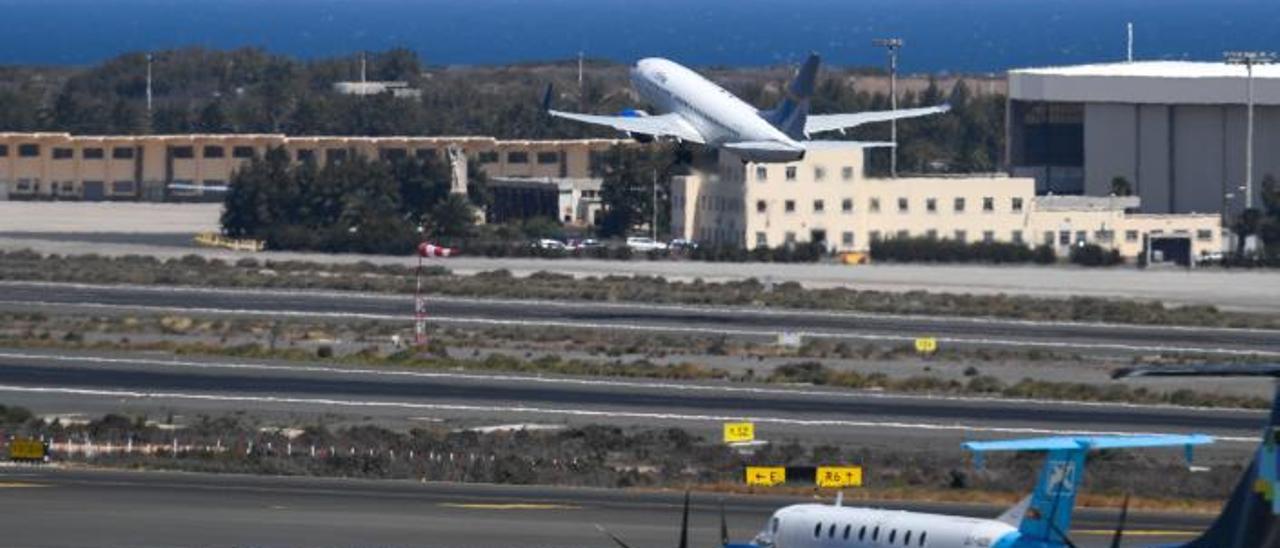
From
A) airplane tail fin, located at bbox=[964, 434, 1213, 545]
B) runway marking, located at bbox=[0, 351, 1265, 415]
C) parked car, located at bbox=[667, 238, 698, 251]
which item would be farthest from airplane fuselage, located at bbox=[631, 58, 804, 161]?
airplane tail fin, located at bbox=[964, 434, 1213, 545]


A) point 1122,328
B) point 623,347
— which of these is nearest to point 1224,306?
point 1122,328

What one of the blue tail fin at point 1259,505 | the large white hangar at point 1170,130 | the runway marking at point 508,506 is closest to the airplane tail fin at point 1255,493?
the blue tail fin at point 1259,505

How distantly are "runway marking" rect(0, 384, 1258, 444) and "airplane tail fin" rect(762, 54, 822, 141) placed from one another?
45697 millimetres

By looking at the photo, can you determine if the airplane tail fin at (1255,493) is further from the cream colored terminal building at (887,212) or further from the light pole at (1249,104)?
the light pole at (1249,104)

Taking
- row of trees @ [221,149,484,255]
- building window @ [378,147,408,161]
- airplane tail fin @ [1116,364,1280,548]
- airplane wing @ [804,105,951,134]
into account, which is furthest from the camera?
building window @ [378,147,408,161]

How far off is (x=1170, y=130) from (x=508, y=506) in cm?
10629

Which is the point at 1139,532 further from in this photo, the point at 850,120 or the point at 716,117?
the point at 850,120

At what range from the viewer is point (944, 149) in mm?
196000

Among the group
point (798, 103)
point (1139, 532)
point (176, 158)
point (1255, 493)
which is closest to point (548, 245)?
point (798, 103)

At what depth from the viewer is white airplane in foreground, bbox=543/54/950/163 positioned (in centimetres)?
12038

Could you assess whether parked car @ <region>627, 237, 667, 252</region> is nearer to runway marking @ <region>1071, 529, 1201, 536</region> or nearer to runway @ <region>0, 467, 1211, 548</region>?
runway @ <region>0, 467, 1211, 548</region>

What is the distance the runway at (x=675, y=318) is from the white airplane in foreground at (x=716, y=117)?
8.08m

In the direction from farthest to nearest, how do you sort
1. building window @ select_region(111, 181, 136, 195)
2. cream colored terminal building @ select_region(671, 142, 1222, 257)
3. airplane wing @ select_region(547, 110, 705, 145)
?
1. building window @ select_region(111, 181, 136, 195)
2. cream colored terminal building @ select_region(671, 142, 1222, 257)
3. airplane wing @ select_region(547, 110, 705, 145)

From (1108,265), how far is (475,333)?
47593 millimetres
